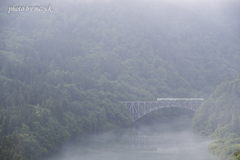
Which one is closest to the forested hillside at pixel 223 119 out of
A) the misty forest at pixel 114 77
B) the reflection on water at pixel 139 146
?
the misty forest at pixel 114 77

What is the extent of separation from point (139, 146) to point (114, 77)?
148 feet

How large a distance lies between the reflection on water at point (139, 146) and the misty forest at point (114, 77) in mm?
160

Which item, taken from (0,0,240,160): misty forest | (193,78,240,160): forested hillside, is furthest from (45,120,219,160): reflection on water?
(193,78,240,160): forested hillside

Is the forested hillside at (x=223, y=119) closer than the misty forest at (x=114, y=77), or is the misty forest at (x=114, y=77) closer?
the forested hillside at (x=223, y=119)

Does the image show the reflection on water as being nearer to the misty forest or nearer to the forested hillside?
the misty forest

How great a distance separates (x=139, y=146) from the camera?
54.4 m

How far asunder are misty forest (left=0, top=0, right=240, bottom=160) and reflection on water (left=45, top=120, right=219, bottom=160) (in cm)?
16

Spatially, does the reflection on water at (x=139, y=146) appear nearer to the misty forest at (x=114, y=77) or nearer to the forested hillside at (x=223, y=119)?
the misty forest at (x=114, y=77)

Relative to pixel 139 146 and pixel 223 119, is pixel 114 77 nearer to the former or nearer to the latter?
pixel 139 146

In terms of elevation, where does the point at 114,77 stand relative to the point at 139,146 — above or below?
above

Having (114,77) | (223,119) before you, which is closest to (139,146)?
(223,119)

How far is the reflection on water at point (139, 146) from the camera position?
152ft

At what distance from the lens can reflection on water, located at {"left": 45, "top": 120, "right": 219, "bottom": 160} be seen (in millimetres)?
46375

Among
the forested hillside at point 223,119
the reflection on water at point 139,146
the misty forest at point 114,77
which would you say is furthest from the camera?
the misty forest at point 114,77
